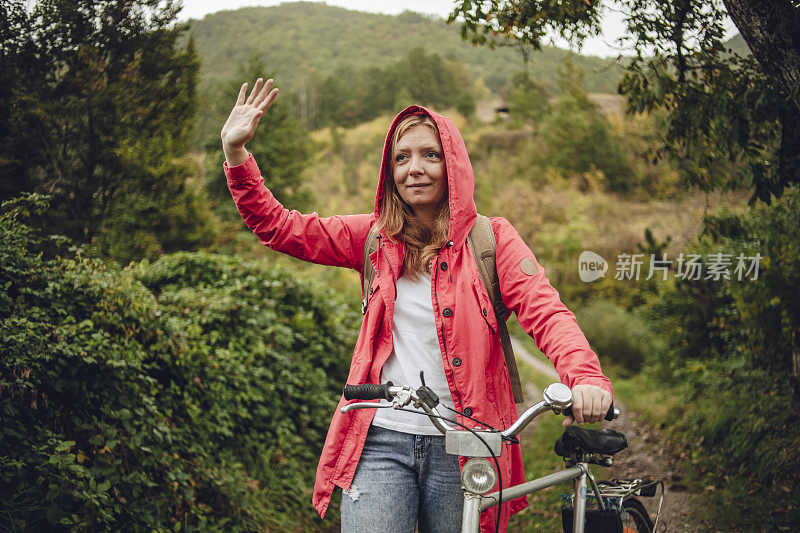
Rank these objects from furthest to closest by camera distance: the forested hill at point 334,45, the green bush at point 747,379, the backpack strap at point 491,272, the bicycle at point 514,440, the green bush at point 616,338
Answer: the green bush at point 616,338 → the forested hill at point 334,45 → the green bush at point 747,379 → the backpack strap at point 491,272 → the bicycle at point 514,440

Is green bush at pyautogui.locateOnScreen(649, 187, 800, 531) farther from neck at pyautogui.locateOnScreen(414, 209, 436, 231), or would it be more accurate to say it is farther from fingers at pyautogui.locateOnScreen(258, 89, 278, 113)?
fingers at pyautogui.locateOnScreen(258, 89, 278, 113)

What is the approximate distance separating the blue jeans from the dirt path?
190cm

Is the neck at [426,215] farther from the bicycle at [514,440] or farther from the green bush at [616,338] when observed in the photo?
the green bush at [616,338]

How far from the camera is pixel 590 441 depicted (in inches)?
77.7

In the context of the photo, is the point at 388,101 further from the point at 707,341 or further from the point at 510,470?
the point at 510,470

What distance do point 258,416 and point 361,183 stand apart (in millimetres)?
25745

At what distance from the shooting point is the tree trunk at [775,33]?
321 cm

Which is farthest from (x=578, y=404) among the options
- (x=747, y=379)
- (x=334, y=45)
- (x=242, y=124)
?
(x=334, y=45)

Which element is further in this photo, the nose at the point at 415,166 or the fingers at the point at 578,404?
the nose at the point at 415,166

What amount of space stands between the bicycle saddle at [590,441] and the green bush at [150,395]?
2.09 meters

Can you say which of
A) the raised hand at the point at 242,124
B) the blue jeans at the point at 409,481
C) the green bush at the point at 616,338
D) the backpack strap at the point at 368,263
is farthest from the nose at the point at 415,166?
the green bush at the point at 616,338

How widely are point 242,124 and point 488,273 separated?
105 centimetres

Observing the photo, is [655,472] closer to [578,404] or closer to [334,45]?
[578,404]

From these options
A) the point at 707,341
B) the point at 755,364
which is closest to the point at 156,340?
the point at 755,364
